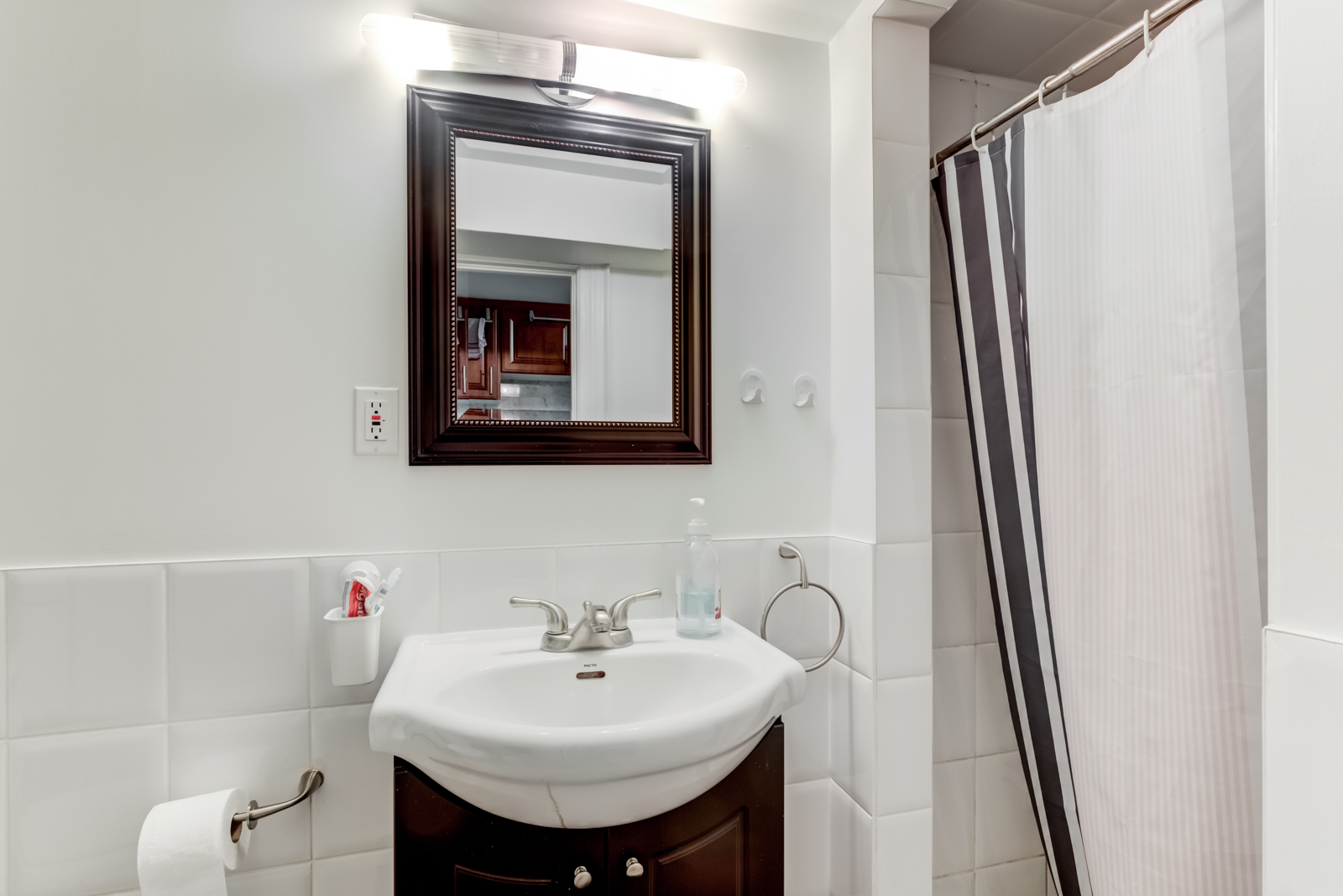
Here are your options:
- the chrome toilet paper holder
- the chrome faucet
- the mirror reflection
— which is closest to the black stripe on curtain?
the mirror reflection

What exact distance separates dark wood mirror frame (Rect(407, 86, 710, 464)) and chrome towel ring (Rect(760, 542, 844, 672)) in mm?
247

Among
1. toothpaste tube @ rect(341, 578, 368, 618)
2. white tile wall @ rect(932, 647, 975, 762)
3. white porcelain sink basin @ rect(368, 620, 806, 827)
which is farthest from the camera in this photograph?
white tile wall @ rect(932, 647, 975, 762)

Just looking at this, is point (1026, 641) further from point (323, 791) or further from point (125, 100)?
point (125, 100)

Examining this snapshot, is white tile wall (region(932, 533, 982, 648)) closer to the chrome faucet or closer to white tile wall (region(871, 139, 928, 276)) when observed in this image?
white tile wall (region(871, 139, 928, 276))

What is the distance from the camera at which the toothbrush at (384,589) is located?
1.02m

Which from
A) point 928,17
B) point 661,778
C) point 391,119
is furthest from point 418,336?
point 928,17

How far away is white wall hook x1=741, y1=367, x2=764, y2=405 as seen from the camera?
129cm

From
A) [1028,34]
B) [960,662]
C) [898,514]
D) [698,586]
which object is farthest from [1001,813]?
[1028,34]

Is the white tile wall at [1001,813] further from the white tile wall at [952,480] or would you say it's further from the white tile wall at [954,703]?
the white tile wall at [952,480]

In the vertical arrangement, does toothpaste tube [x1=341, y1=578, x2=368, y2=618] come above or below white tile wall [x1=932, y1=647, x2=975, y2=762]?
above

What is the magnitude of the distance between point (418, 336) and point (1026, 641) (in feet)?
3.82

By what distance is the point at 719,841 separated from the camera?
3.18 feet

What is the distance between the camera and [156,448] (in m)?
1.02

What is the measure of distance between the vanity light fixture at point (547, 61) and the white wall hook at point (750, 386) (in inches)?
20.7
